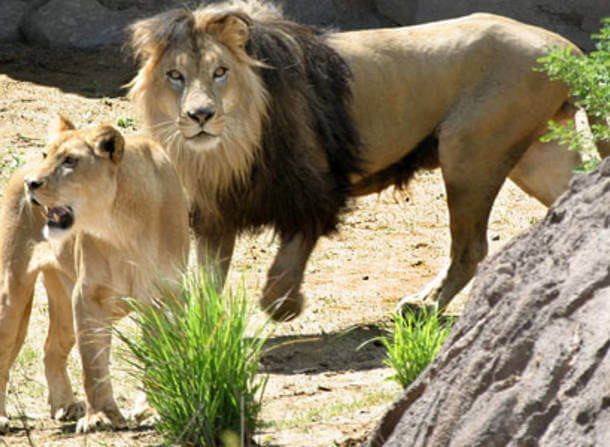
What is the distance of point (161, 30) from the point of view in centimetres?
594

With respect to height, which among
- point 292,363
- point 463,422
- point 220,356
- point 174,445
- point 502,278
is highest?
point 502,278

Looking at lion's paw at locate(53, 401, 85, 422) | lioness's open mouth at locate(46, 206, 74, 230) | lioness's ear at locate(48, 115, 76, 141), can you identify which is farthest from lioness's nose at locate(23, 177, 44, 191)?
lion's paw at locate(53, 401, 85, 422)

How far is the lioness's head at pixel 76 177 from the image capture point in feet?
14.5

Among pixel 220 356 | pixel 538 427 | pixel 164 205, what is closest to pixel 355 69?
pixel 164 205

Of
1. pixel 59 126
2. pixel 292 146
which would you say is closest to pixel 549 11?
pixel 292 146

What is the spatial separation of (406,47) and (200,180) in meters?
1.44

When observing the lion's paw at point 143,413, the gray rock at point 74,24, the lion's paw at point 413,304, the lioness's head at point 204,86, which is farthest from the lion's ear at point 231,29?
the gray rock at point 74,24

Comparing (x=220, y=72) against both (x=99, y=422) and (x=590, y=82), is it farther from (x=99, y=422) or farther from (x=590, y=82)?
(x=590, y=82)

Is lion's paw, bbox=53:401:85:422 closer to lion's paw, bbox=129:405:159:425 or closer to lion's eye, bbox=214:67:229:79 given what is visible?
lion's paw, bbox=129:405:159:425

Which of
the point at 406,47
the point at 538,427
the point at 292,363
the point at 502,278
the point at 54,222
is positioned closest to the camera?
the point at 538,427

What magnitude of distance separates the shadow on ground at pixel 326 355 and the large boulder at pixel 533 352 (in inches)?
108

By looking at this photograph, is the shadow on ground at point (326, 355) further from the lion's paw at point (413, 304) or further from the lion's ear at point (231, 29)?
the lion's ear at point (231, 29)

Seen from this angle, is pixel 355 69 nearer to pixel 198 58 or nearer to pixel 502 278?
pixel 198 58

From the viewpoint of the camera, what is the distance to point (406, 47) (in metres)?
6.78
